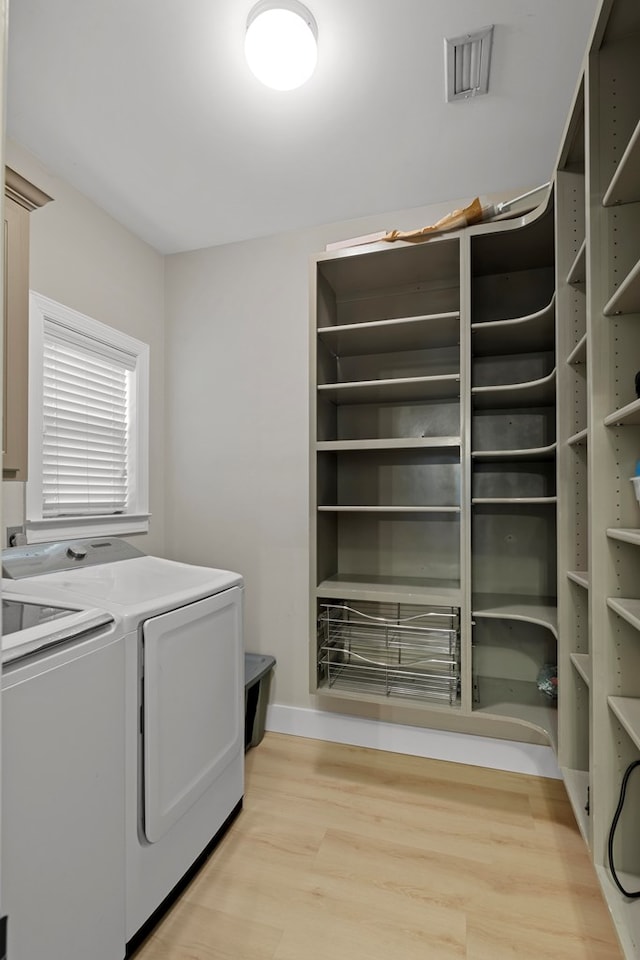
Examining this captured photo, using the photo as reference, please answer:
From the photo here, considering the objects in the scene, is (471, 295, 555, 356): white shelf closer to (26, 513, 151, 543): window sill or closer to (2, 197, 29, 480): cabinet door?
(2, 197, 29, 480): cabinet door

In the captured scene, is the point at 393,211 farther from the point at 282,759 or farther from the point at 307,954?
the point at 307,954

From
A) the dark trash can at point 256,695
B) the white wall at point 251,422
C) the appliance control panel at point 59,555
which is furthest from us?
the white wall at point 251,422

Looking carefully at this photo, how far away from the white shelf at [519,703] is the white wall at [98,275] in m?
1.83

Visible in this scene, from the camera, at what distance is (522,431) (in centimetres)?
226

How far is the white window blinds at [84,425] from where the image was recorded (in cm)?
219

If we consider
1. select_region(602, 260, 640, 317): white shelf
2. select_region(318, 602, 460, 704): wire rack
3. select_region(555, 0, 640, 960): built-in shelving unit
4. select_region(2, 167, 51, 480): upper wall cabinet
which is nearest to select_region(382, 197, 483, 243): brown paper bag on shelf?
select_region(555, 0, 640, 960): built-in shelving unit

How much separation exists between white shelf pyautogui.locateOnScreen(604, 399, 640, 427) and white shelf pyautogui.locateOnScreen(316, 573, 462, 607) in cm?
95

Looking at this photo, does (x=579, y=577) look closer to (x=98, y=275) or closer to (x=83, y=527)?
(x=83, y=527)

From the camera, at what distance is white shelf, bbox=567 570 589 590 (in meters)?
1.45

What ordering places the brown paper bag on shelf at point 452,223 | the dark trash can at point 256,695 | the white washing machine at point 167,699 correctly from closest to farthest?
the white washing machine at point 167,699
the brown paper bag on shelf at point 452,223
the dark trash can at point 256,695

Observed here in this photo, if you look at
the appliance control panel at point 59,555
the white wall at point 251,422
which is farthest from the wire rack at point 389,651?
the appliance control panel at point 59,555

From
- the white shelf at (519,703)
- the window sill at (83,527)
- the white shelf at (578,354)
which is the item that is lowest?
the white shelf at (519,703)

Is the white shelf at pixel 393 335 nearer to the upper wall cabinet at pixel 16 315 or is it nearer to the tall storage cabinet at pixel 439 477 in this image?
the tall storage cabinet at pixel 439 477

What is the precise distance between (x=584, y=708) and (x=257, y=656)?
1527 mm
